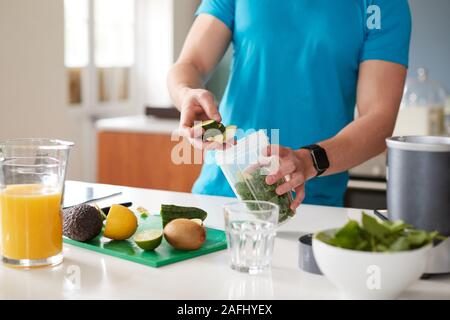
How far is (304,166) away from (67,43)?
3192mm

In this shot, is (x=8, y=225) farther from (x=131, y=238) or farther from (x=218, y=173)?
(x=218, y=173)

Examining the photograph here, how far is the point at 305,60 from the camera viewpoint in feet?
6.16

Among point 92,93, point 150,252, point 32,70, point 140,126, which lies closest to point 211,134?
point 150,252

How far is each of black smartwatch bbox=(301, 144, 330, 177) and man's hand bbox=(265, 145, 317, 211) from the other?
3cm

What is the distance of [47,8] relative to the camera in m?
3.98

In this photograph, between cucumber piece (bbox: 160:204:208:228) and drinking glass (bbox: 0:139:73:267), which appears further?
cucumber piece (bbox: 160:204:208:228)

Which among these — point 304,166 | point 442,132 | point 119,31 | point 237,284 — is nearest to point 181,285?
point 237,284

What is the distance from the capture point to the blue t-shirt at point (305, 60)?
6.04 ft

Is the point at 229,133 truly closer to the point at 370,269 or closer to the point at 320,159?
the point at 320,159

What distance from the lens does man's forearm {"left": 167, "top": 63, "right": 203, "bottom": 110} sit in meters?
1.79

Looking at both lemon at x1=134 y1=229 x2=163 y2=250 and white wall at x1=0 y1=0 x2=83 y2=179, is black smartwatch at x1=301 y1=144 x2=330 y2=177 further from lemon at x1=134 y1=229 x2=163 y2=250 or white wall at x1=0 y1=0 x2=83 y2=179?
white wall at x1=0 y1=0 x2=83 y2=179

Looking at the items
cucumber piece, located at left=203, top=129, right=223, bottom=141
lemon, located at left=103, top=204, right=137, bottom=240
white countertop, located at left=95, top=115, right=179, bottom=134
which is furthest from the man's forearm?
white countertop, located at left=95, top=115, right=179, bottom=134

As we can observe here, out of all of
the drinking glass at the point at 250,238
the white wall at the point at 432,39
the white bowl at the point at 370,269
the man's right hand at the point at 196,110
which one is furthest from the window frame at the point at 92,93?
the white bowl at the point at 370,269
